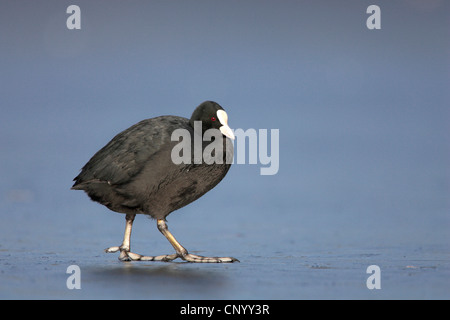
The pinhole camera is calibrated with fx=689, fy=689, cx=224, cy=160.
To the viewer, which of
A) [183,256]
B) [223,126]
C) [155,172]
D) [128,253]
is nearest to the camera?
[155,172]

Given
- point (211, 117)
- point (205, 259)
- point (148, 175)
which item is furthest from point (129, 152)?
point (205, 259)

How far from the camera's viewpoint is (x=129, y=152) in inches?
293

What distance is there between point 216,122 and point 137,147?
0.90m

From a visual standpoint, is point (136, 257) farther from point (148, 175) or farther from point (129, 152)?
point (129, 152)

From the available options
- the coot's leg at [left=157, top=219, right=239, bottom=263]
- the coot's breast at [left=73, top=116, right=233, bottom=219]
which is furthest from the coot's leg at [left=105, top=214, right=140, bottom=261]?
the coot's leg at [left=157, top=219, right=239, bottom=263]

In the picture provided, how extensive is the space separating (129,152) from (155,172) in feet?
1.32

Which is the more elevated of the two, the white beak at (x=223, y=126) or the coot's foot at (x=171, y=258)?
the white beak at (x=223, y=126)

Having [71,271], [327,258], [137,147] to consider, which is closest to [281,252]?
[327,258]

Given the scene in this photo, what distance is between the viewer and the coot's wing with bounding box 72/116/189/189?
736 centimetres

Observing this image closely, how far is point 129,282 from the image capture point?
19.3 ft

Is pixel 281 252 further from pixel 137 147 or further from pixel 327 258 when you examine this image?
pixel 137 147

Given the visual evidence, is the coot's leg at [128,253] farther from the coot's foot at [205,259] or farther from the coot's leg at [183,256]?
the coot's foot at [205,259]

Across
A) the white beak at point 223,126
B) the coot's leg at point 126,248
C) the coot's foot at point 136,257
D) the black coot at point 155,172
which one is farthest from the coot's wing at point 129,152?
the coot's foot at point 136,257

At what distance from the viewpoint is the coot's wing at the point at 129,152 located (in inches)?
290
